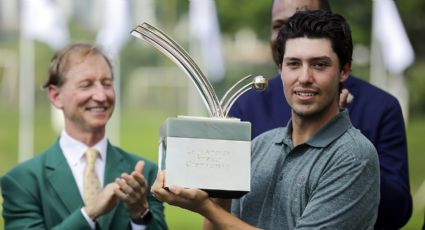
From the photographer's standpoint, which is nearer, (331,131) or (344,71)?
(331,131)

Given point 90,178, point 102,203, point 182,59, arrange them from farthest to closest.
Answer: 1. point 90,178
2. point 102,203
3. point 182,59

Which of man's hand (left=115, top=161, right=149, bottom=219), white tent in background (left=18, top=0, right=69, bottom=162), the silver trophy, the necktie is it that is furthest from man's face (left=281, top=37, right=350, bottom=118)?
white tent in background (left=18, top=0, right=69, bottom=162)

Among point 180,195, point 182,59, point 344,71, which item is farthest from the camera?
point 344,71

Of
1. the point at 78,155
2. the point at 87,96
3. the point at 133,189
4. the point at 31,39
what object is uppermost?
the point at 31,39

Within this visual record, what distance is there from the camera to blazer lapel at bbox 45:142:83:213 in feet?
15.8

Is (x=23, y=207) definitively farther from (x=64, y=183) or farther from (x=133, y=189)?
(x=133, y=189)

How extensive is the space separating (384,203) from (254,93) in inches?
31.9

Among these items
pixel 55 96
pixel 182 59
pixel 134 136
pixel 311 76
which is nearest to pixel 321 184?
pixel 311 76

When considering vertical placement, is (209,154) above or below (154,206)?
above

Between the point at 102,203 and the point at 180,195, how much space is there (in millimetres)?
1236

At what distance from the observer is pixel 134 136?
79.8 feet

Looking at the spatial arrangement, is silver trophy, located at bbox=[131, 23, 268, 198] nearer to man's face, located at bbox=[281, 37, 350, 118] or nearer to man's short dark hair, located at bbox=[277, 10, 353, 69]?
man's face, located at bbox=[281, 37, 350, 118]

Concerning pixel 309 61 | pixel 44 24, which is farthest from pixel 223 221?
pixel 44 24

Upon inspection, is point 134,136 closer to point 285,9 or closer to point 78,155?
point 78,155
